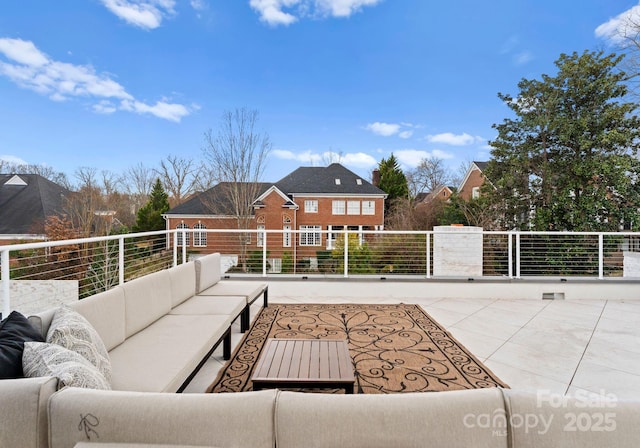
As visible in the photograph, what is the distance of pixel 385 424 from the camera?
1.00m

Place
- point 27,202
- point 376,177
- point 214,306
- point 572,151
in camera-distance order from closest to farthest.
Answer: point 214,306
point 572,151
point 27,202
point 376,177

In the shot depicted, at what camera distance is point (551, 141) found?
10750 millimetres

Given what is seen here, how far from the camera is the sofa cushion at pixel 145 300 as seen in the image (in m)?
2.52

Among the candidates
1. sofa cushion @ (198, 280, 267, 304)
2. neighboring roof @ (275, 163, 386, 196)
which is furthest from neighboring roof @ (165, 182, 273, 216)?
sofa cushion @ (198, 280, 267, 304)

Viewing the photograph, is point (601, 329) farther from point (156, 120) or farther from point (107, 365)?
point (156, 120)

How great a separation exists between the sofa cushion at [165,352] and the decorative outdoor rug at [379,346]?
1.36ft

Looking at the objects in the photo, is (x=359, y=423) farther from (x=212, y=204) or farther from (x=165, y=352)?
(x=212, y=204)

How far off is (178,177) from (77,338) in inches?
959

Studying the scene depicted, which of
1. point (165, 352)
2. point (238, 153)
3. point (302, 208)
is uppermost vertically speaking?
point (238, 153)

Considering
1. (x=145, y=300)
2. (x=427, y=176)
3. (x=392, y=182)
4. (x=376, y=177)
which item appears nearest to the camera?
(x=145, y=300)

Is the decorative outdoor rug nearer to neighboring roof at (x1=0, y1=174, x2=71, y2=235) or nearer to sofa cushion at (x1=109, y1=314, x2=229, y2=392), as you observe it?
sofa cushion at (x1=109, y1=314, x2=229, y2=392)

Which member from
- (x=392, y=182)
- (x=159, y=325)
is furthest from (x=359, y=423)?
(x=392, y=182)

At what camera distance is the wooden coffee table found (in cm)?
196

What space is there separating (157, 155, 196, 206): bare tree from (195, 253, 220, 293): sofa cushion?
21124 mm
